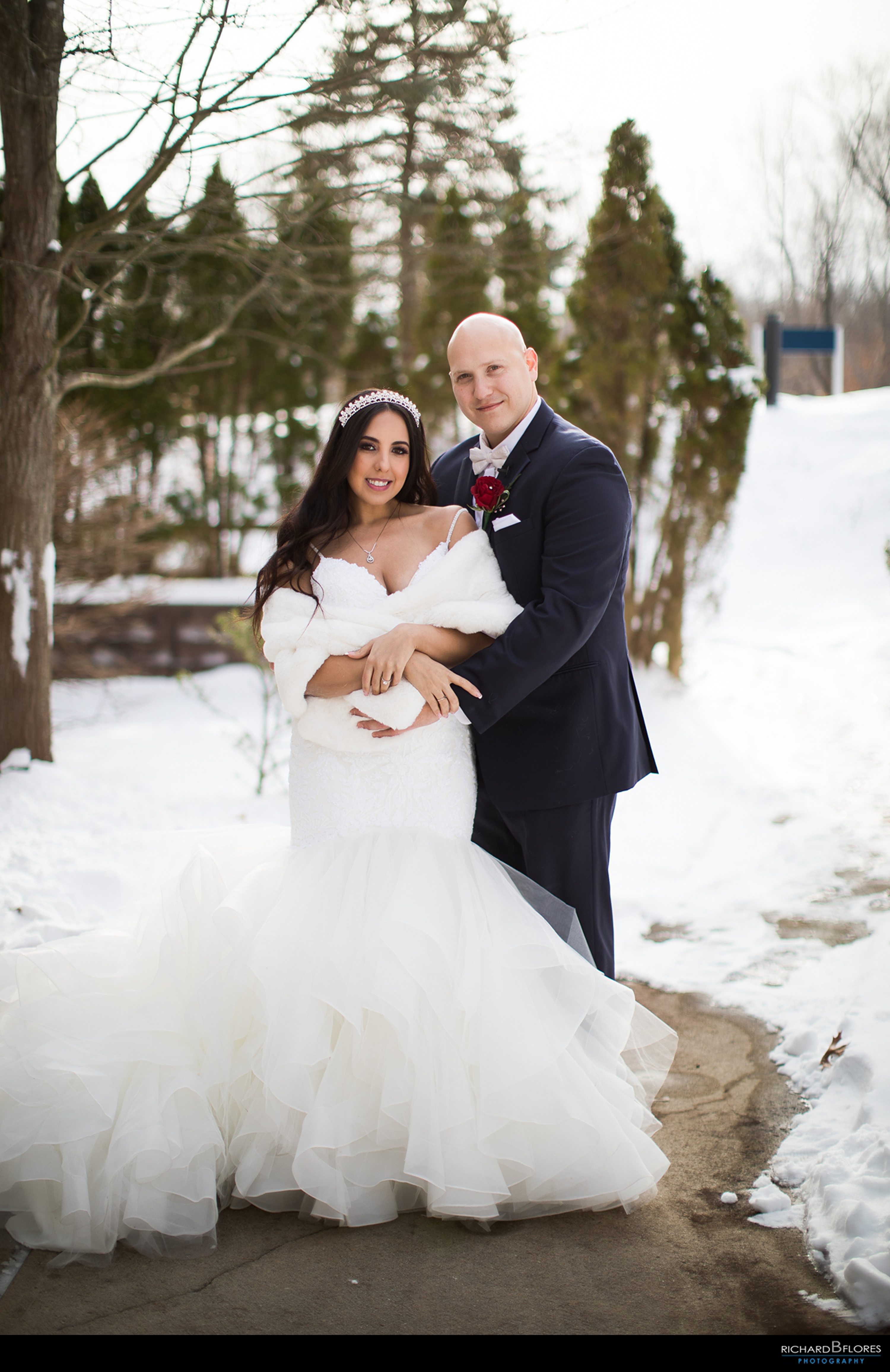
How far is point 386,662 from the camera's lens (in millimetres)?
2441

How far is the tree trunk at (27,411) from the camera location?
5.22m

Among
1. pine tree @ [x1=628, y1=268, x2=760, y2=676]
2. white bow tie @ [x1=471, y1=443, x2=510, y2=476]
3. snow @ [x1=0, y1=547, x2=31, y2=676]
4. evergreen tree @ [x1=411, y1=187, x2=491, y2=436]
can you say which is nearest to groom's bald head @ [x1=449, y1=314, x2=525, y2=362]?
white bow tie @ [x1=471, y1=443, x2=510, y2=476]

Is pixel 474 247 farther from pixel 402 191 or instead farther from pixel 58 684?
pixel 58 684

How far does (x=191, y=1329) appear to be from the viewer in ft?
6.21

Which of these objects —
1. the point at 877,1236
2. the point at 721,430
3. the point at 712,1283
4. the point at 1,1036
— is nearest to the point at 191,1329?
the point at 1,1036

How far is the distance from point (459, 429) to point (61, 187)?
7.66 metres

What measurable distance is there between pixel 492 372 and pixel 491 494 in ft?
1.17

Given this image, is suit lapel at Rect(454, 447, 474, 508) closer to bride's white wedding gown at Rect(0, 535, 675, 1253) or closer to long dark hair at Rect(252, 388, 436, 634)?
long dark hair at Rect(252, 388, 436, 634)

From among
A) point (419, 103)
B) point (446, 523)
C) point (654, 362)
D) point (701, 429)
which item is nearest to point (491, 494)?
point (446, 523)

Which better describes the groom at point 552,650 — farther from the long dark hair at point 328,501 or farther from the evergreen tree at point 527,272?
the evergreen tree at point 527,272

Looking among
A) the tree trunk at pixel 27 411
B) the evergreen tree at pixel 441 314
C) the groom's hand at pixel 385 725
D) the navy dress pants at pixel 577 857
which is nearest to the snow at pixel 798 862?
the navy dress pants at pixel 577 857

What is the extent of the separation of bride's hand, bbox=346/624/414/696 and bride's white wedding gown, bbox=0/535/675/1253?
0.18 m

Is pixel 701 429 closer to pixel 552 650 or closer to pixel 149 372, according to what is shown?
pixel 149 372

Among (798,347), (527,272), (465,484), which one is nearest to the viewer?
(465,484)
